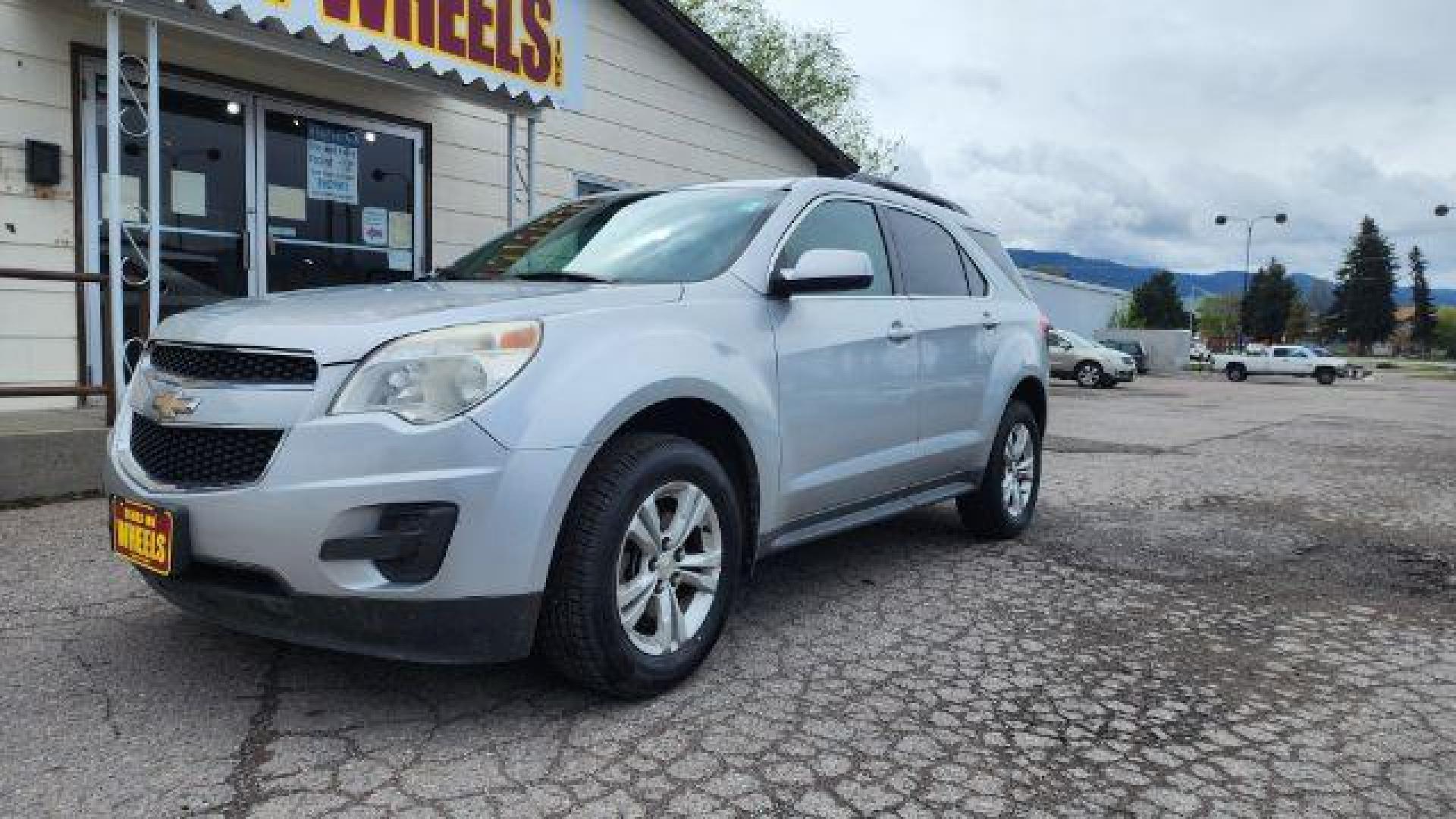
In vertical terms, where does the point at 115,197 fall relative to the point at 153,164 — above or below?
below

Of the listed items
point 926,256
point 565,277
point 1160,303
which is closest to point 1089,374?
point 926,256

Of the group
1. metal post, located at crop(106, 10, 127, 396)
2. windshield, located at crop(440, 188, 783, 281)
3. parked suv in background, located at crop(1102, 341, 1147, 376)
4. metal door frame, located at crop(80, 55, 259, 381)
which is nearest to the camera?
windshield, located at crop(440, 188, 783, 281)

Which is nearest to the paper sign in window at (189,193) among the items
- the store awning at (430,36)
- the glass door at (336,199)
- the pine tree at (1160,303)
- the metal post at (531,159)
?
the glass door at (336,199)

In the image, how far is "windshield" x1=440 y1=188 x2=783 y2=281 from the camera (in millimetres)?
3559

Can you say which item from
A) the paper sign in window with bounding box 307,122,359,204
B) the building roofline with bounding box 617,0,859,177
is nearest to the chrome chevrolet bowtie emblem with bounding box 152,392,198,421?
the paper sign in window with bounding box 307,122,359,204

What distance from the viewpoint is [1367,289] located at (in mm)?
103062

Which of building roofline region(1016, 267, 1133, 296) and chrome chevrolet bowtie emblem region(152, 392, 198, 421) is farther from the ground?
building roofline region(1016, 267, 1133, 296)

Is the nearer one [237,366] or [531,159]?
[237,366]

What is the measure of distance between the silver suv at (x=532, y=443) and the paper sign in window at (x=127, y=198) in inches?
170

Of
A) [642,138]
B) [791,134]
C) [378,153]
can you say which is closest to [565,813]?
[378,153]

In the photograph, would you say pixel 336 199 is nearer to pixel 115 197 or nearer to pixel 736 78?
pixel 115 197

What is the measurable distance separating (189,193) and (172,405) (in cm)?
523

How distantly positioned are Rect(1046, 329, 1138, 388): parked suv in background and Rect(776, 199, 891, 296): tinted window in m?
23.8

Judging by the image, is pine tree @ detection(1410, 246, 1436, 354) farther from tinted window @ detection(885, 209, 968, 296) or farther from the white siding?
tinted window @ detection(885, 209, 968, 296)
